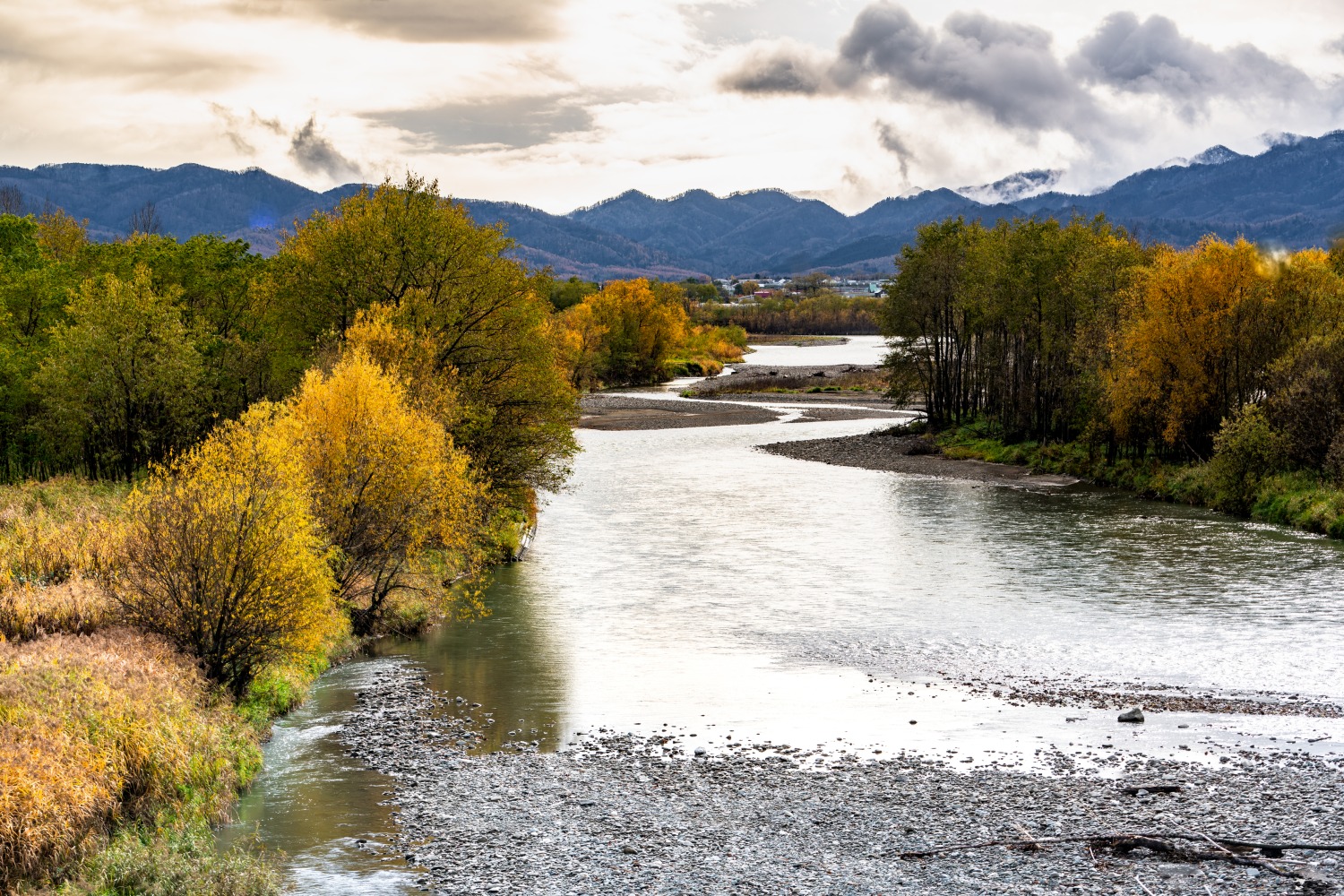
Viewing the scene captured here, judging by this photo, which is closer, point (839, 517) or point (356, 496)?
point (356, 496)

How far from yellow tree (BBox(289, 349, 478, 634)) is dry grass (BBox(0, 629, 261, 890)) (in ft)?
31.0

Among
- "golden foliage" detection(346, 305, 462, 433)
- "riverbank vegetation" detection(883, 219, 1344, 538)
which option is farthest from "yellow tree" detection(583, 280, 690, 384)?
"golden foliage" detection(346, 305, 462, 433)

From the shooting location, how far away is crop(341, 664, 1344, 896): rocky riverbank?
18.1 meters

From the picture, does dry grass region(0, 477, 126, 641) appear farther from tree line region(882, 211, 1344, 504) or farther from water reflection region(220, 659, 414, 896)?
tree line region(882, 211, 1344, 504)

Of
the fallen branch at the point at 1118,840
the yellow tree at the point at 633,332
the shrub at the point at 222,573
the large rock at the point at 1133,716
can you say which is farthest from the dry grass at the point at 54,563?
the yellow tree at the point at 633,332

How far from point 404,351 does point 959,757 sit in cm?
2930

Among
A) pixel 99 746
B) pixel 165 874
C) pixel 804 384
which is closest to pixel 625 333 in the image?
pixel 804 384

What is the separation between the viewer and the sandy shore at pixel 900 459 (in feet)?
243

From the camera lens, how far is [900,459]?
84375mm

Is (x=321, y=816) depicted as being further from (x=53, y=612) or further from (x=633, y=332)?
(x=633, y=332)

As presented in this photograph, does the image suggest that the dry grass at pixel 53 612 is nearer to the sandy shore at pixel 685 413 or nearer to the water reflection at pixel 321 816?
the water reflection at pixel 321 816

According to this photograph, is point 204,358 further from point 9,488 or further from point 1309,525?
point 1309,525

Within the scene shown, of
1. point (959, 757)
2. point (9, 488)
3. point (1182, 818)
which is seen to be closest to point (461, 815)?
point (959, 757)

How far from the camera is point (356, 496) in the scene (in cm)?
3484
